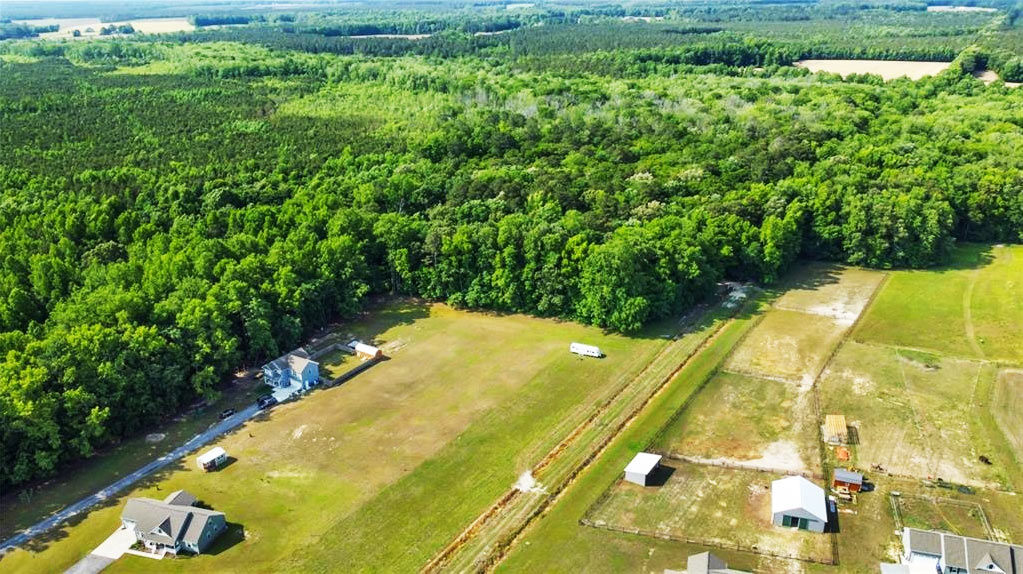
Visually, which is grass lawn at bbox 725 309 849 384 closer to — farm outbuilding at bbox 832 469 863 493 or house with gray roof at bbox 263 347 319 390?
farm outbuilding at bbox 832 469 863 493

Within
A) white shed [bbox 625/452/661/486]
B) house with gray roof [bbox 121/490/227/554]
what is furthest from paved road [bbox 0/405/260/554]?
white shed [bbox 625/452/661/486]

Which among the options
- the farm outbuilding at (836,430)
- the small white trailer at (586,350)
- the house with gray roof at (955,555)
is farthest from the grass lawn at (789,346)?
the house with gray roof at (955,555)

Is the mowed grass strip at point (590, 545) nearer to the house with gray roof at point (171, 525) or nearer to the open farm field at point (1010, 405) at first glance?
the house with gray roof at point (171, 525)

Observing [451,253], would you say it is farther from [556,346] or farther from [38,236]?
[38,236]

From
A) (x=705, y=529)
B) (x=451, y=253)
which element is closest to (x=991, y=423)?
(x=705, y=529)

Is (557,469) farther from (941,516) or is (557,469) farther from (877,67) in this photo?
(877,67)
